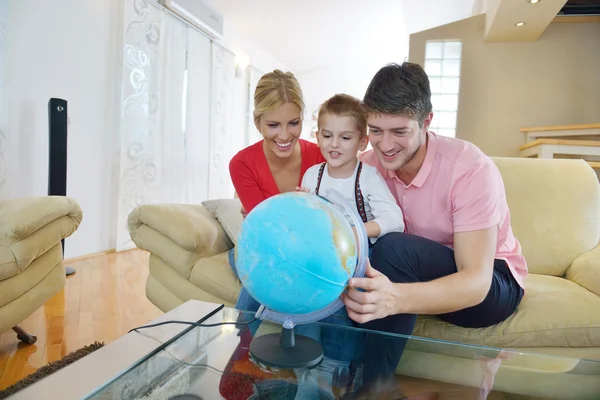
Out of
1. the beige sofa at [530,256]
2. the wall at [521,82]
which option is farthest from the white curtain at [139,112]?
the wall at [521,82]

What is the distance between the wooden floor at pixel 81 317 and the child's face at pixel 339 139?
1.26 m

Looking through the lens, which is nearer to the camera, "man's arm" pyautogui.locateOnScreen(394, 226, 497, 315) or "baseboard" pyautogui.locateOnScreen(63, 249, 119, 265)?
"man's arm" pyautogui.locateOnScreen(394, 226, 497, 315)

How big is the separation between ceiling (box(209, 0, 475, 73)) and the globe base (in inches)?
188

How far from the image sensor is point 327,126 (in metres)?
1.30

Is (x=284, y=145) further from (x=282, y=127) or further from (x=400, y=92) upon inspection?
(x=400, y=92)

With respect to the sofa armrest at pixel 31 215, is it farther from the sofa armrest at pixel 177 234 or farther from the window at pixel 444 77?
the window at pixel 444 77

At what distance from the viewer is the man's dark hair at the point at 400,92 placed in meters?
1.12

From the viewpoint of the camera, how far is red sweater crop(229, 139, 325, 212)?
1.56 meters

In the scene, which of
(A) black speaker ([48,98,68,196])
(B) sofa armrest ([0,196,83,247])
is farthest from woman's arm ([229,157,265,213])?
(A) black speaker ([48,98,68,196])

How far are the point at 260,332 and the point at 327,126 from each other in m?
0.64

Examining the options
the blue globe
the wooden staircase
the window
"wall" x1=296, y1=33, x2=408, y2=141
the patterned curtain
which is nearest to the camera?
the blue globe

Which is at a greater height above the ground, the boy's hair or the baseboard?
the boy's hair

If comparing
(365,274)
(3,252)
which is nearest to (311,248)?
(365,274)

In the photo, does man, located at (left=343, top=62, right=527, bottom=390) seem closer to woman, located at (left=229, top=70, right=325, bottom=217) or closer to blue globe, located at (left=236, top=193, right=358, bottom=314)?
blue globe, located at (left=236, top=193, right=358, bottom=314)
